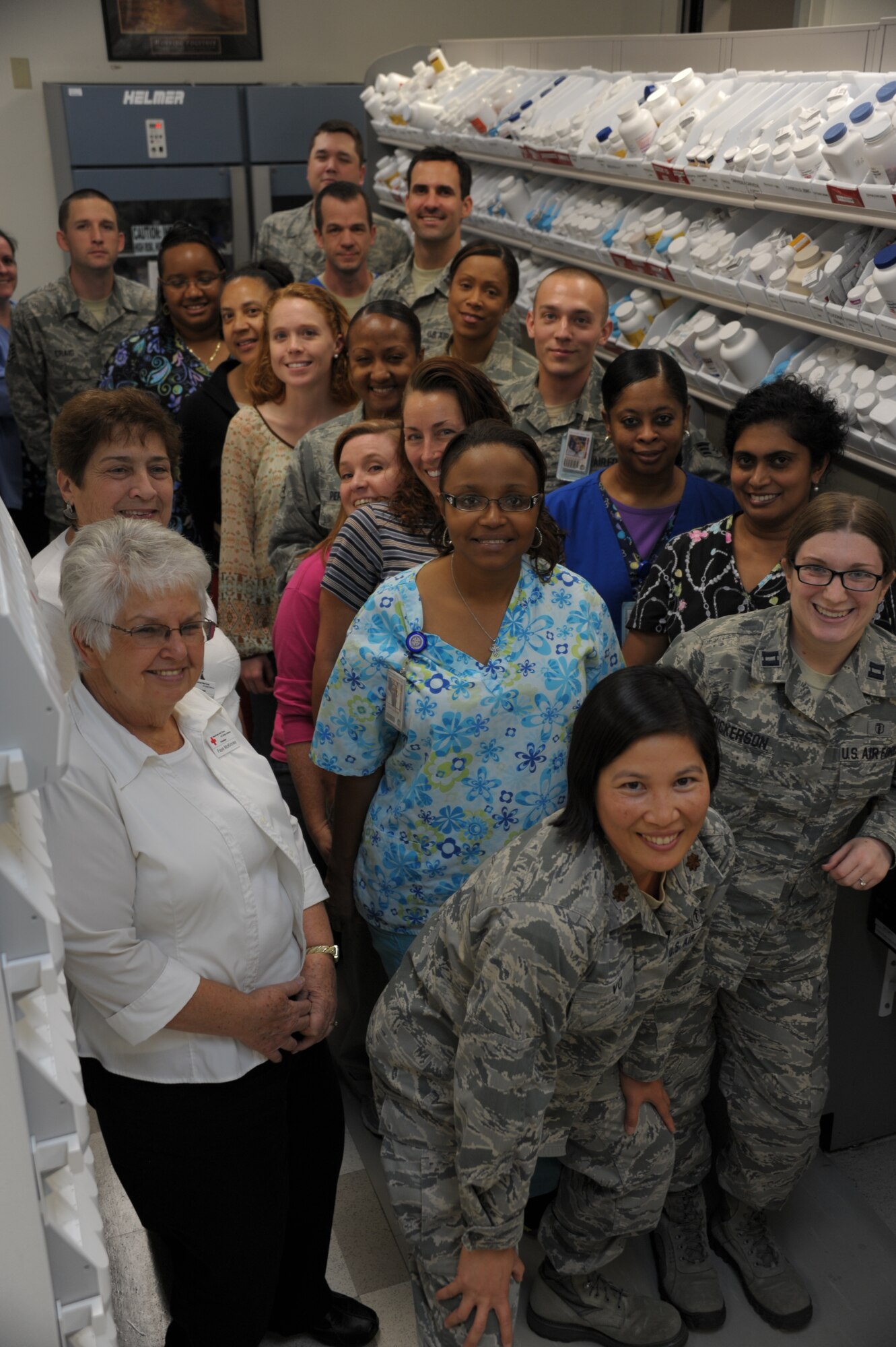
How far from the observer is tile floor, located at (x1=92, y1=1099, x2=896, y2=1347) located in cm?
223

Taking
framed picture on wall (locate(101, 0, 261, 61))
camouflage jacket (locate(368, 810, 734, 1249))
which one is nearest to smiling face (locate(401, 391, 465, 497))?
camouflage jacket (locate(368, 810, 734, 1249))

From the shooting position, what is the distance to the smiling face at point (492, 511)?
1.96m

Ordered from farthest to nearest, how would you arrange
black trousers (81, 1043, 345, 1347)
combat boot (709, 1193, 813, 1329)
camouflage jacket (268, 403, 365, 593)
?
camouflage jacket (268, 403, 365, 593), combat boot (709, 1193, 813, 1329), black trousers (81, 1043, 345, 1347)

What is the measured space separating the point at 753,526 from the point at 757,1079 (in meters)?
1.08

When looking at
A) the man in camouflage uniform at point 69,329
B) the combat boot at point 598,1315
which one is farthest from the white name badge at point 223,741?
the man in camouflage uniform at point 69,329

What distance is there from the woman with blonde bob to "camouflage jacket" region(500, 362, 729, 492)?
0.52m

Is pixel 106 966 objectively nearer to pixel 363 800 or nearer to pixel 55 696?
pixel 363 800

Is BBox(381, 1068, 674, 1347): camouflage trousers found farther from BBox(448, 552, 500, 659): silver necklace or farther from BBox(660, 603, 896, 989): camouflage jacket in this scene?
BBox(448, 552, 500, 659): silver necklace

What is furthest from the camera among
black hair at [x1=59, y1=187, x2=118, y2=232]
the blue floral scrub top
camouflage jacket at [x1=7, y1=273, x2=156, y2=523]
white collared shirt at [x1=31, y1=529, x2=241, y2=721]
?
black hair at [x1=59, y1=187, x2=118, y2=232]

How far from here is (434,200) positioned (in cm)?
430

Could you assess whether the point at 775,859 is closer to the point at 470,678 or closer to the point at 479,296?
the point at 470,678

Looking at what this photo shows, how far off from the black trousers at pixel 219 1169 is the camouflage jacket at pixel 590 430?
5.62 feet

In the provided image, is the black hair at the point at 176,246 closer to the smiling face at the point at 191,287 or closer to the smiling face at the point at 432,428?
the smiling face at the point at 191,287

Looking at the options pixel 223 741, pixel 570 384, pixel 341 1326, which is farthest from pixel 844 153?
pixel 341 1326
